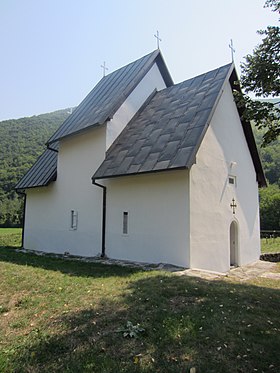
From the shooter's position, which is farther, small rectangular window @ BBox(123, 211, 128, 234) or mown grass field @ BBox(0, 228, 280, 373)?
small rectangular window @ BBox(123, 211, 128, 234)

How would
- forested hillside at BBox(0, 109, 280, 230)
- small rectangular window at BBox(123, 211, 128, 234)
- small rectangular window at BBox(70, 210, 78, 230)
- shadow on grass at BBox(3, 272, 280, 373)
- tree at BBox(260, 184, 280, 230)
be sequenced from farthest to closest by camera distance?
forested hillside at BBox(0, 109, 280, 230), tree at BBox(260, 184, 280, 230), small rectangular window at BBox(70, 210, 78, 230), small rectangular window at BBox(123, 211, 128, 234), shadow on grass at BBox(3, 272, 280, 373)

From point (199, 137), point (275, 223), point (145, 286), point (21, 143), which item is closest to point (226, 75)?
point (199, 137)

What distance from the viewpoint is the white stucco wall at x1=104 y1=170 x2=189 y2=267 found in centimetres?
868

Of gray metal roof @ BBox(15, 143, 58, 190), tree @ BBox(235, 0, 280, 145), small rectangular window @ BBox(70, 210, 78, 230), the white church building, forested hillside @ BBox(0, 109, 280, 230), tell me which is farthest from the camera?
forested hillside @ BBox(0, 109, 280, 230)

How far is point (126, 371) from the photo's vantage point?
3.08 metres

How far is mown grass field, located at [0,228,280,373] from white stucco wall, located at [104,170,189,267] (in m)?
2.35

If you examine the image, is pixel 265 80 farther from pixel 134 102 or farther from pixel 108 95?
pixel 108 95

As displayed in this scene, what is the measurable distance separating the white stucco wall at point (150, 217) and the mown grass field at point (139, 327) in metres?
2.35

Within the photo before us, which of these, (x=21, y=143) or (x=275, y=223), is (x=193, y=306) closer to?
(x=275, y=223)

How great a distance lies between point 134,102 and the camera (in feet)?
41.7

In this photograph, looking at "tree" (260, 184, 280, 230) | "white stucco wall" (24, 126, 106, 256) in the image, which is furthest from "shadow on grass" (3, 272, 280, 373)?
"tree" (260, 184, 280, 230)

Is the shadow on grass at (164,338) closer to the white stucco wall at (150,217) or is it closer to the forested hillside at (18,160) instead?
the white stucco wall at (150,217)

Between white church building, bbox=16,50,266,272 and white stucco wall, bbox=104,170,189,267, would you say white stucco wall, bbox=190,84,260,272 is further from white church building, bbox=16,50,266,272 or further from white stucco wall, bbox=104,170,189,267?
white stucco wall, bbox=104,170,189,267

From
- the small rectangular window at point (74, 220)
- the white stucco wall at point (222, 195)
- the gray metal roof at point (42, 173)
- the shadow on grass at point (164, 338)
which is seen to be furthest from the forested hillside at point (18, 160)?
the shadow on grass at point (164, 338)
